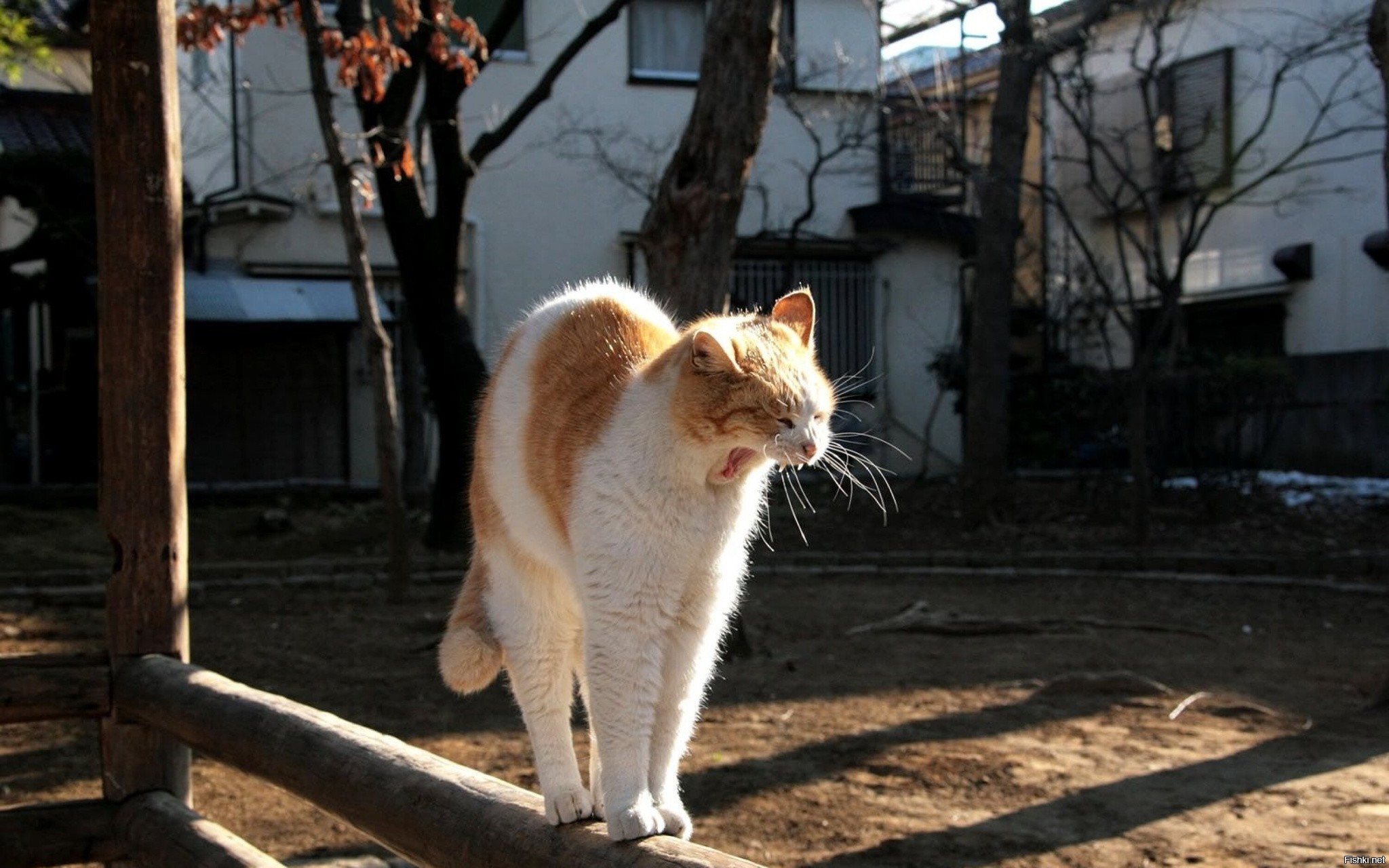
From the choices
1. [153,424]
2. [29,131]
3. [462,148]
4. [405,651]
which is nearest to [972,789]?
[153,424]

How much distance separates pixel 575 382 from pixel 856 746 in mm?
3096

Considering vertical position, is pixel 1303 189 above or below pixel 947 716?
above

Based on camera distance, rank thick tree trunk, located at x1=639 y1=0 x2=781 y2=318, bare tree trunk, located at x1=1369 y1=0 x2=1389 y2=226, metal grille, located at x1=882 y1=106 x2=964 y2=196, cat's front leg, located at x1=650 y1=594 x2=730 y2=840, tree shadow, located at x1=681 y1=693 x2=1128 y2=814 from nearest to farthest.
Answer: cat's front leg, located at x1=650 y1=594 x2=730 y2=840, tree shadow, located at x1=681 y1=693 x2=1128 y2=814, bare tree trunk, located at x1=1369 y1=0 x2=1389 y2=226, thick tree trunk, located at x1=639 y1=0 x2=781 y2=318, metal grille, located at x1=882 y1=106 x2=964 y2=196

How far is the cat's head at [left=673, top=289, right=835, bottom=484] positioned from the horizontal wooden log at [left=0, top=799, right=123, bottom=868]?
2.61 meters

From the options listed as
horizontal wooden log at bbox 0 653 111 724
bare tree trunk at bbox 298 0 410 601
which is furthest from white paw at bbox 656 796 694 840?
bare tree trunk at bbox 298 0 410 601

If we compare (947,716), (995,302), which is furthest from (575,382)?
(995,302)

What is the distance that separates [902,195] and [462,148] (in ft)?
27.4

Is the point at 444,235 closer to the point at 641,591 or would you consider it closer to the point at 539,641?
the point at 539,641

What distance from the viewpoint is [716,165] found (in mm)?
6512

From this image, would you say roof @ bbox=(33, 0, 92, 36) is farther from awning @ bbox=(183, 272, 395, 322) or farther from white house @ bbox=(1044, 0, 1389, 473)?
white house @ bbox=(1044, 0, 1389, 473)

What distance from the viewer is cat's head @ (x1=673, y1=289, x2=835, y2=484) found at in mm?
2287

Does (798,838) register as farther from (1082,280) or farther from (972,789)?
(1082,280)

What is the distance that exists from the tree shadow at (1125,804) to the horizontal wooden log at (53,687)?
2.32m

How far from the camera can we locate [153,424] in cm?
393
